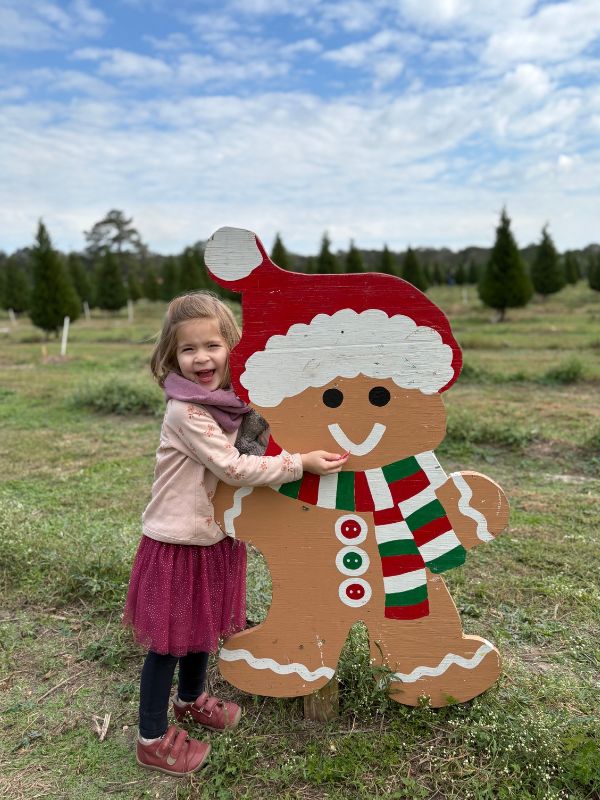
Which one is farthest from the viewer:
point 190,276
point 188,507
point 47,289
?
point 190,276

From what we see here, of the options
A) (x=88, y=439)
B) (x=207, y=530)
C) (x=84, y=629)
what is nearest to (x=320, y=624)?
(x=207, y=530)

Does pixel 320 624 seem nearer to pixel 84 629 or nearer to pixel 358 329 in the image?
pixel 358 329

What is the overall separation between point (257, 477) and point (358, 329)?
1.96 ft

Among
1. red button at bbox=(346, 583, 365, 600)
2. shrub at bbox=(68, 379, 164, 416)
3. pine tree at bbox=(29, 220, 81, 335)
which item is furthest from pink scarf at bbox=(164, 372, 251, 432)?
pine tree at bbox=(29, 220, 81, 335)

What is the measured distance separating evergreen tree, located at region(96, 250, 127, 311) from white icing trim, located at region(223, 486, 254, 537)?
3036 cm

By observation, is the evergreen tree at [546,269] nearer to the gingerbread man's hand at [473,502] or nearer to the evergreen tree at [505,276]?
the evergreen tree at [505,276]

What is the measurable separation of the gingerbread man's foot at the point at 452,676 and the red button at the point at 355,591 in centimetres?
33

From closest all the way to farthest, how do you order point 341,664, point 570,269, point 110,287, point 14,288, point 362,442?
point 362,442, point 341,664, point 14,288, point 110,287, point 570,269

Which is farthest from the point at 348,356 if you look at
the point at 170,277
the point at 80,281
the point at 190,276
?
the point at 80,281

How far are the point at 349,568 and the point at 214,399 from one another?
0.79 m

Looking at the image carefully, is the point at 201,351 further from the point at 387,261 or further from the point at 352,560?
the point at 387,261

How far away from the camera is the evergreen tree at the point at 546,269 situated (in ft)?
85.8

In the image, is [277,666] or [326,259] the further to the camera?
[326,259]

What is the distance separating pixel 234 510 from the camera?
2.11 meters
